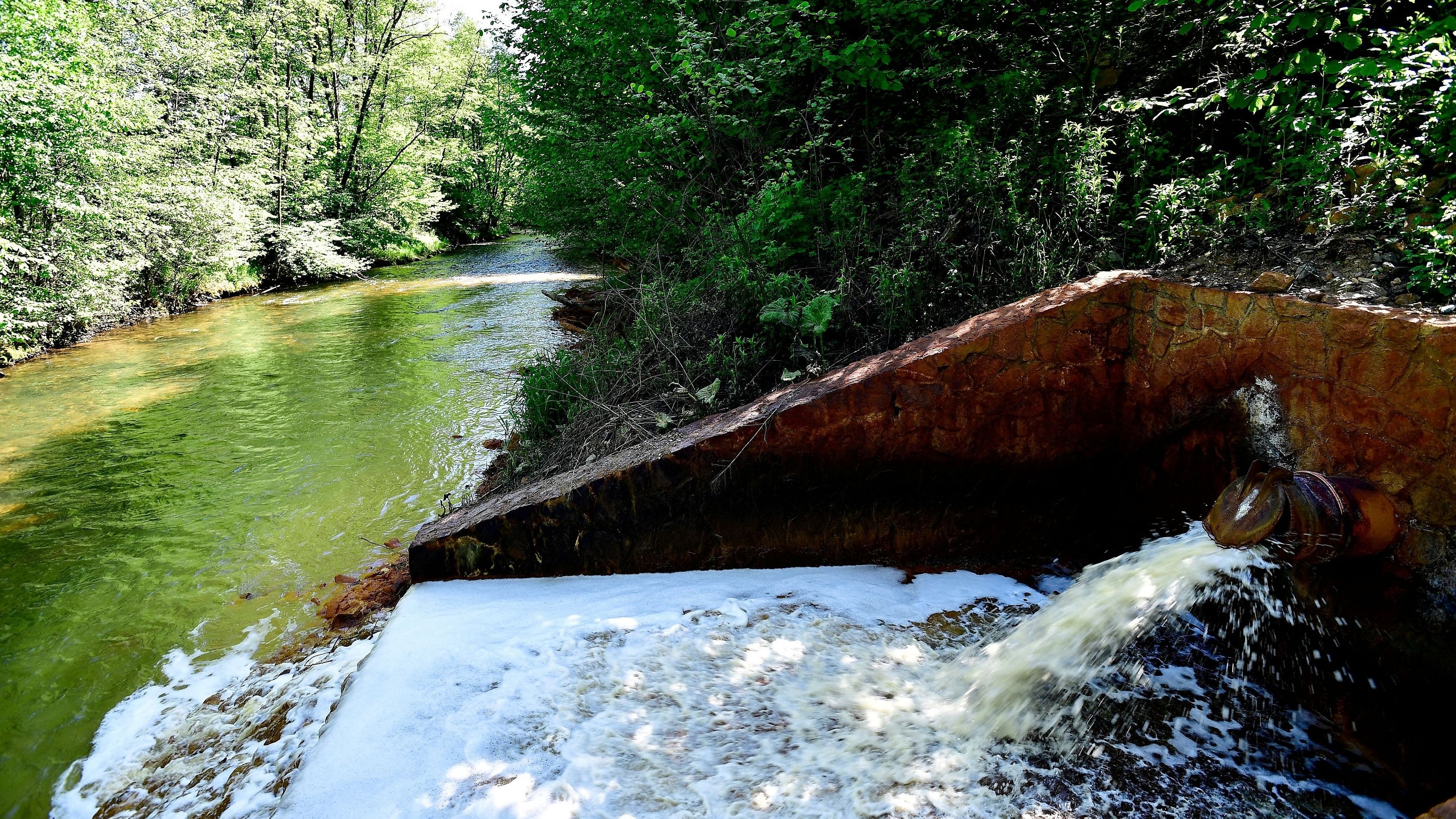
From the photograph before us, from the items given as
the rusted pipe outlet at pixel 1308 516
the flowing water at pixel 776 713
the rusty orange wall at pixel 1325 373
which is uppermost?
the rusty orange wall at pixel 1325 373

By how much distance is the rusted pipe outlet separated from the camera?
93.3 inches

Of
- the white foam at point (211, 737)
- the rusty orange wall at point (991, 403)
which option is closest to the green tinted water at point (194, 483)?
the white foam at point (211, 737)

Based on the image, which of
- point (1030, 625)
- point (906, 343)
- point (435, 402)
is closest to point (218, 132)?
point (435, 402)

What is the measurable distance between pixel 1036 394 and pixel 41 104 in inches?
542

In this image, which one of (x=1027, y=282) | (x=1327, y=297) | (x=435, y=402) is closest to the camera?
(x=1327, y=297)

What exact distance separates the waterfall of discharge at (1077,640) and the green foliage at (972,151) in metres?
1.36

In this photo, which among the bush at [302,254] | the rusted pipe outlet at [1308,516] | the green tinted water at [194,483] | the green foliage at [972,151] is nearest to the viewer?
the rusted pipe outlet at [1308,516]

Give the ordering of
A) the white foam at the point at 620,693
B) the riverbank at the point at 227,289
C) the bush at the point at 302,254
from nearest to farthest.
A: the white foam at the point at 620,693 → the riverbank at the point at 227,289 → the bush at the point at 302,254

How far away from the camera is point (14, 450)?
734cm

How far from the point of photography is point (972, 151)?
5.10 meters

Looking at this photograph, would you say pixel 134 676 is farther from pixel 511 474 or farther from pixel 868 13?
pixel 868 13

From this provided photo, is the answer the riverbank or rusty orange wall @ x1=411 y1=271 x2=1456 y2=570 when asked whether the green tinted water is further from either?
rusty orange wall @ x1=411 y1=271 x2=1456 y2=570

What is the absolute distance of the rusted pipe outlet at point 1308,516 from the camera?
7.77 feet

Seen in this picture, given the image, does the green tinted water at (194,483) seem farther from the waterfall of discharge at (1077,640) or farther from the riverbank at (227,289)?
the waterfall of discharge at (1077,640)
